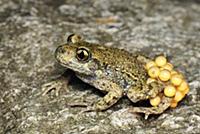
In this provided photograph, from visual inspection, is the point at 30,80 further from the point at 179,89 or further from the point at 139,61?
the point at 179,89

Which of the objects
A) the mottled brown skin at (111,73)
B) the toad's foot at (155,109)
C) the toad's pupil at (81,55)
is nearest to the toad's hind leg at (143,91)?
the mottled brown skin at (111,73)

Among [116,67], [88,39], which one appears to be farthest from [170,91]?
[88,39]

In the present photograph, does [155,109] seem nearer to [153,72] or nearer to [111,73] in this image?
[153,72]

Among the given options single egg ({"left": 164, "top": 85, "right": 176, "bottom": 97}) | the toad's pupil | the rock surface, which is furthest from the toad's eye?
single egg ({"left": 164, "top": 85, "right": 176, "bottom": 97})

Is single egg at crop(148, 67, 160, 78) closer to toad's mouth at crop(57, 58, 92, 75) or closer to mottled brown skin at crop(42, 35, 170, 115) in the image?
mottled brown skin at crop(42, 35, 170, 115)

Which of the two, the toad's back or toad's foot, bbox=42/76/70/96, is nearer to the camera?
the toad's back

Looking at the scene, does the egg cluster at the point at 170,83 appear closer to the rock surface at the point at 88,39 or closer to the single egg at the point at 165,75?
the single egg at the point at 165,75
